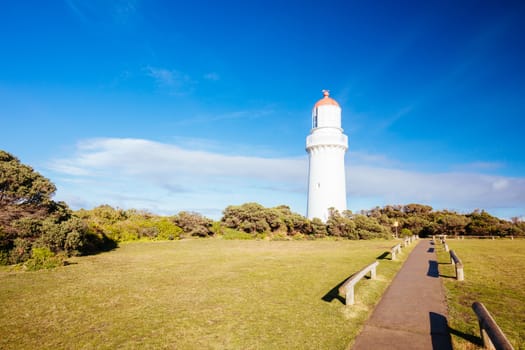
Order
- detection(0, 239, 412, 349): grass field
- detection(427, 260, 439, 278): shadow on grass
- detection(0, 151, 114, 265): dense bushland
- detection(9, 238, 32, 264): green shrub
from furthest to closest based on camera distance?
1. detection(0, 151, 114, 265): dense bushland
2. detection(9, 238, 32, 264): green shrub
3. detection(427, 260, 439, 278): shadow on grass
4. detection(0, 239, 412, 349): grass field

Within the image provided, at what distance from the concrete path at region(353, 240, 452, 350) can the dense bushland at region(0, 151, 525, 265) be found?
12249 mm

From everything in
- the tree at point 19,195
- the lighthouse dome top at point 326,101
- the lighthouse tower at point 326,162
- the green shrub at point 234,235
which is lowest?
the green shrub at point 234,235

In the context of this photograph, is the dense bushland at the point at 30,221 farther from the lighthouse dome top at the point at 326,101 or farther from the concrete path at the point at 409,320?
the lighthouse dome top at the point at 326,101

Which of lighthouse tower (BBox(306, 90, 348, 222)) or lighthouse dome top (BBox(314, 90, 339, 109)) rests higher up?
lighthouse dome top (BBox(314, 90, 339, 109))

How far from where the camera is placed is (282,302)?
6.71 meters

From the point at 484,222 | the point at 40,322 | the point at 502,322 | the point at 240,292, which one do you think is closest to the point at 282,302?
the point at 240,292

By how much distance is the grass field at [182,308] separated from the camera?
15.5ft

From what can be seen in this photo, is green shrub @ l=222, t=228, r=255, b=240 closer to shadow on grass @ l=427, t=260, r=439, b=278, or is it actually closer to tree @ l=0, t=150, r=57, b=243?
tree @ l=0, t=150, r=57, b=243

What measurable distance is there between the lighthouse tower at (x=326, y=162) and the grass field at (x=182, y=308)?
64.9 ft

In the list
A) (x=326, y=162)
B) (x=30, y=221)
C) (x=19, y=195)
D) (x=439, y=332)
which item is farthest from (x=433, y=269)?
(x=326, y=162)

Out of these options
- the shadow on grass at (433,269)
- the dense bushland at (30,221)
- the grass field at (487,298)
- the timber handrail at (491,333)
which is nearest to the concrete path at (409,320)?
the grass field at (487,298)

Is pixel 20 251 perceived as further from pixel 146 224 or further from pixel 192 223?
pixel 192 223

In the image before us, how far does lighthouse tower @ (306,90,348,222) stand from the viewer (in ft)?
99.1

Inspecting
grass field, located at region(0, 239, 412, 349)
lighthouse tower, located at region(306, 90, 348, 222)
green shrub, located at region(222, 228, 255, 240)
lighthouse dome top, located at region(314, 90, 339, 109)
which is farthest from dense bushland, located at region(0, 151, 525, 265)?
lighthouse dome top, located at region(314, 90, 339, 109)
